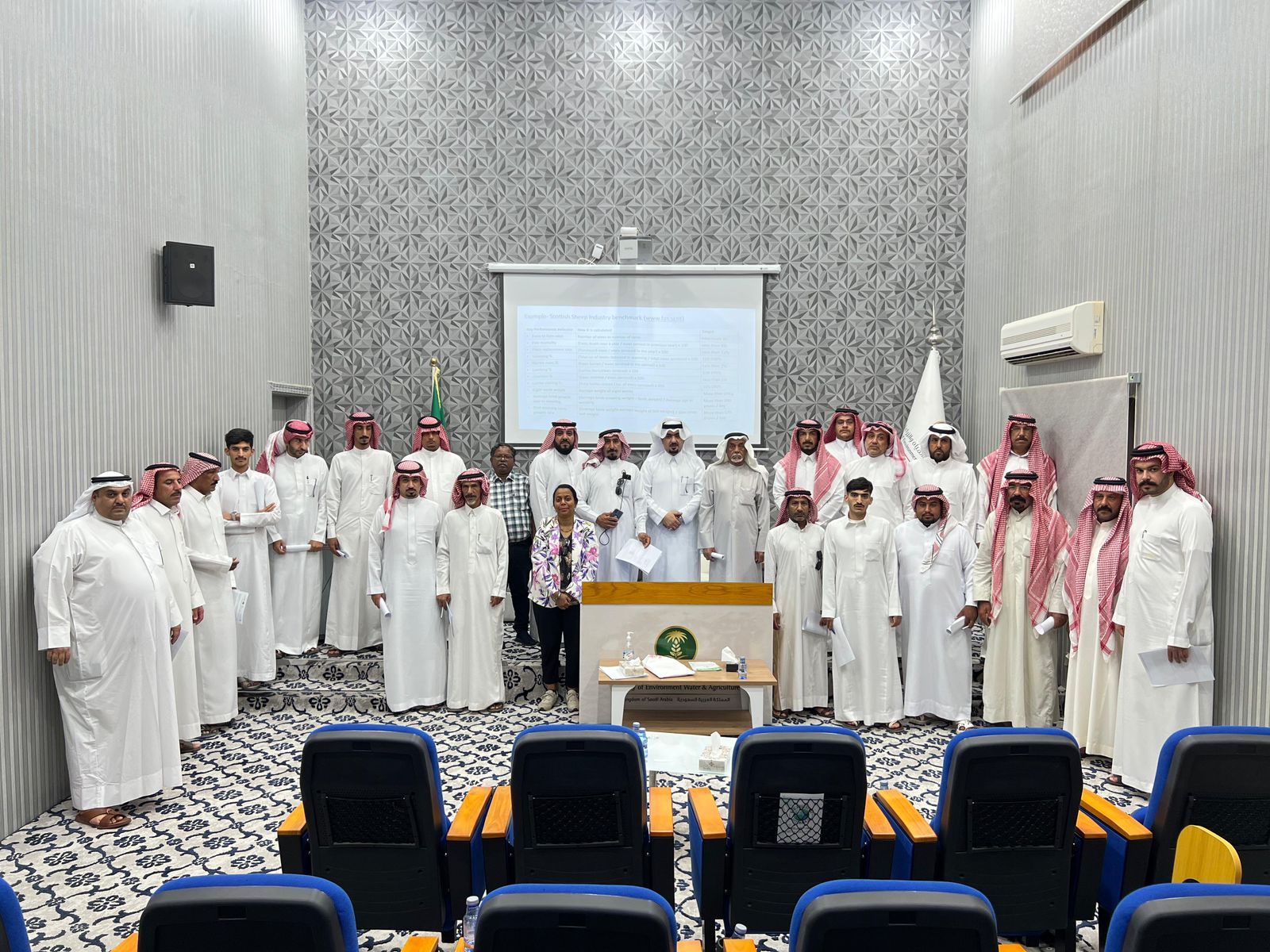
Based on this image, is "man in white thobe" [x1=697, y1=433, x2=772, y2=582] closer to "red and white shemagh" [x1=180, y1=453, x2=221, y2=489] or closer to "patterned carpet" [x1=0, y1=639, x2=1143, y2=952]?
"patterned carpet" [x1=0, y1=639, x2=1143, y2=952]

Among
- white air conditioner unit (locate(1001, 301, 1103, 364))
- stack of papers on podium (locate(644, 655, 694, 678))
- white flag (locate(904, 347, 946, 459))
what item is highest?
white air conditioner unit (locate(1001, 301, 1103, 364))

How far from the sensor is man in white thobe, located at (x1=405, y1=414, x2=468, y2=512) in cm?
668

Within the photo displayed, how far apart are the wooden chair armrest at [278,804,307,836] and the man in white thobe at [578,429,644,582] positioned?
12.9 feet

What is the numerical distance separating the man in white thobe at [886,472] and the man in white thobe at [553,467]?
2.00 meters

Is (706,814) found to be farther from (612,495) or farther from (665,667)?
(612,495)

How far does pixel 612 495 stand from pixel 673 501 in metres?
0.44

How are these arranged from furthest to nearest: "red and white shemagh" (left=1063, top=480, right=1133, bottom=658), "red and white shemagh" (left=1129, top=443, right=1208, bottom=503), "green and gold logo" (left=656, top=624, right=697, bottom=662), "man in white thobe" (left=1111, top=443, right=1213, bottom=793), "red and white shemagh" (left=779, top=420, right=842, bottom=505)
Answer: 1. "red and white shemagh" (left=779, top=420, right=842, bottom=505)
2. "green and gold logo" (left=656, top=624, right=697, bottom=662)
3. "red and white shemagh" (left=1063, top=480, right=1133, bottom=658)
4. "red and white shemagh" (left=1129, top=443, right=1208, bottom=503)
5. "man in white thobe" (left=1111, top=443, right=1213, bottom=793)

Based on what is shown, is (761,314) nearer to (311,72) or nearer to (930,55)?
(930,55)

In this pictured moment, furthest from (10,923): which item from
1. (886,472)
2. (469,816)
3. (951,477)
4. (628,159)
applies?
(628,159)

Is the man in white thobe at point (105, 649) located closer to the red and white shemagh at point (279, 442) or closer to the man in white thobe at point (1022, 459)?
the red and white shemagh at point (279, 442)

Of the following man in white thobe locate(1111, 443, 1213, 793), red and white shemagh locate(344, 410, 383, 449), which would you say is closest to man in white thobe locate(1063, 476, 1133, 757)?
man in white thobe locate(1111, 443, 1213, 793)

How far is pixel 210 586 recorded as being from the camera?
533 cm

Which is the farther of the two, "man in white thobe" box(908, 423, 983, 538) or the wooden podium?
"man in white thobe" box(908, 423, 983, 538)

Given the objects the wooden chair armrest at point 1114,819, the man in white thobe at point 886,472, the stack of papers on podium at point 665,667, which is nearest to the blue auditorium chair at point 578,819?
the wooden chair armrest at point 1114,819
